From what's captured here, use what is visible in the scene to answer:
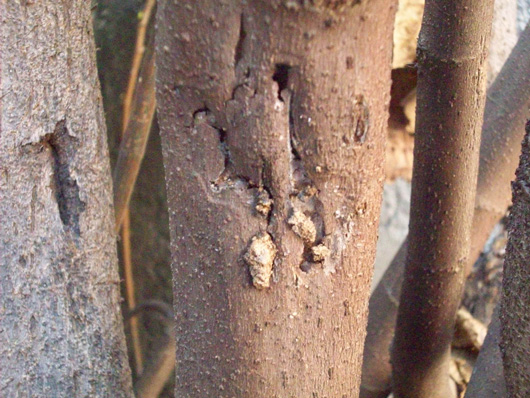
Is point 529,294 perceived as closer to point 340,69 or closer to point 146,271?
point 340,69

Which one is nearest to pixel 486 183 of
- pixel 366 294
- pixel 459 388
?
pixel 459 388

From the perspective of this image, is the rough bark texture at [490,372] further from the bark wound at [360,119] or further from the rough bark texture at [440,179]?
the bark wound at [360,119]

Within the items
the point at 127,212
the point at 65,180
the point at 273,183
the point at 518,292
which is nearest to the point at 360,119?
the point at 273,183

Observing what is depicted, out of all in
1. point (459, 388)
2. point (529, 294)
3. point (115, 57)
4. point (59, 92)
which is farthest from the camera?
point (115, 57)

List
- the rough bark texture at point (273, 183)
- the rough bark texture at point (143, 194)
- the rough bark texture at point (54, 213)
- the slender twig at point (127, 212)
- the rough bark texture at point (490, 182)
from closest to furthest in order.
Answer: the rough bark texture at point (273, 183)
the rough bark texture at point (54, 213)
the rough bark texture at point (490, 182)
the slender twig at point (127, 212)
the rough bark texture at point (143, 194)

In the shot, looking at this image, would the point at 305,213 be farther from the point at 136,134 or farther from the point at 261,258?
the point at 136,134

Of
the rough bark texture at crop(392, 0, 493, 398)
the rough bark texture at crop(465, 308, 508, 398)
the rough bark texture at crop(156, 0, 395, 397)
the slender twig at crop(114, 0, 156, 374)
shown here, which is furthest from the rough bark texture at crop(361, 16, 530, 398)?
the slender twig at crop(114, 0, 156, 374)

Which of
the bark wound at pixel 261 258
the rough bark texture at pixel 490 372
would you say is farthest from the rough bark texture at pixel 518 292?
the bark wound at pixel 261 258
